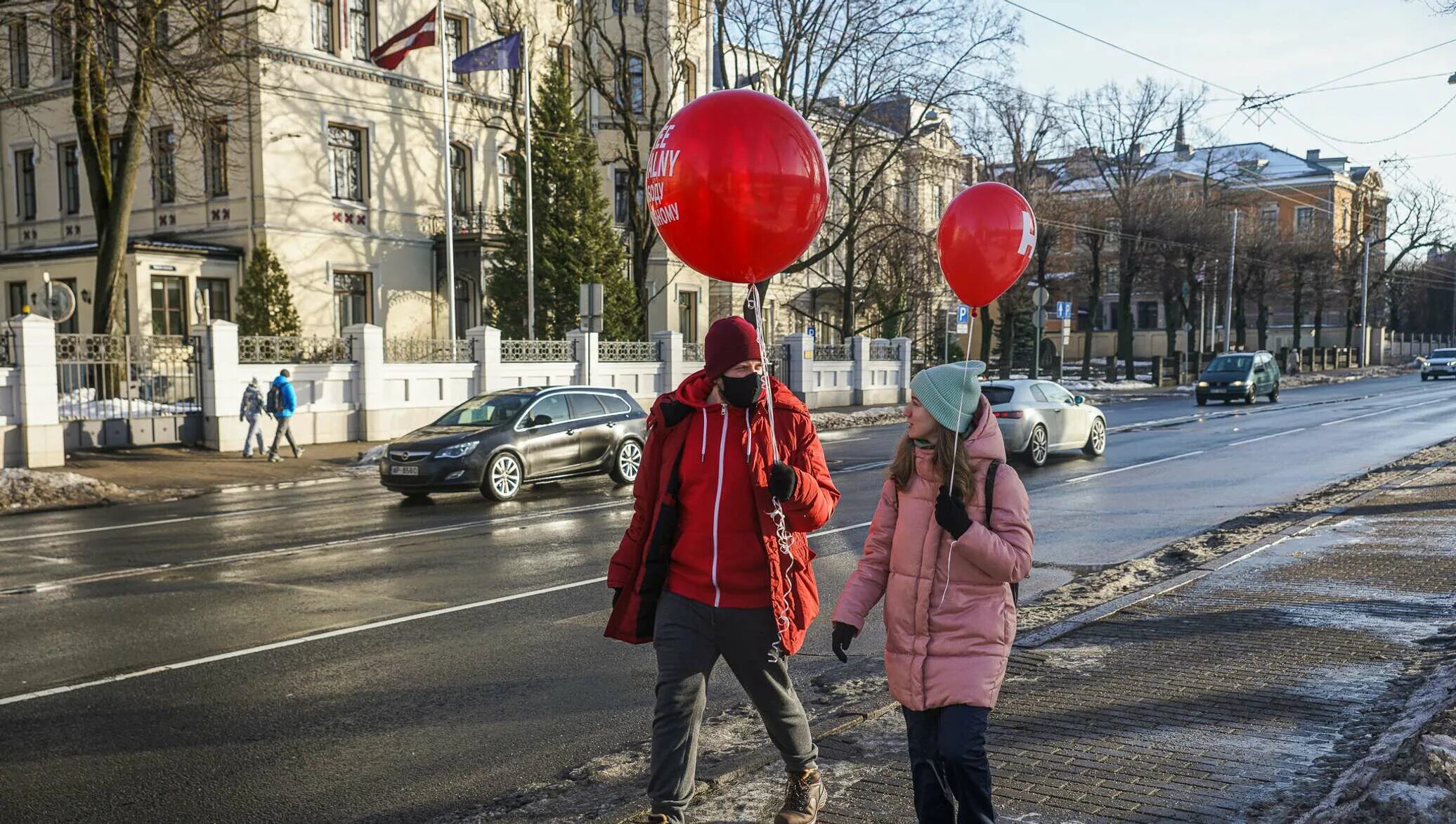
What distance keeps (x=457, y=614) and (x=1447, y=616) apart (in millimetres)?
6445

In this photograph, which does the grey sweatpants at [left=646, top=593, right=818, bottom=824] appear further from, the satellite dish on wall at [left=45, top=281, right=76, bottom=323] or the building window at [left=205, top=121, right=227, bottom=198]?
the building window at [left=205, top=121, right=227, bottom=198]

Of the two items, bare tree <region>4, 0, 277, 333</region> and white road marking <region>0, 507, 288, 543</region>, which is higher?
bare tree <region>4, 0, 277, 333</region>

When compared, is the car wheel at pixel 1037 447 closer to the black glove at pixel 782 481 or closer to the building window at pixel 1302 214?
the black glove at pixel 782 481

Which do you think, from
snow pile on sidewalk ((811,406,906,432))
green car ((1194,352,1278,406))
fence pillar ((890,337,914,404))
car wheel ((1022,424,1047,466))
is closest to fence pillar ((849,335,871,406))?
fence pillar ((890,337,914,404))

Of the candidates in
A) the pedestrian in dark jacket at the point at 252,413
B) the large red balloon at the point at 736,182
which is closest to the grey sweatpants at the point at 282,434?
the pedestrian in dark jacket at the point at 252,413

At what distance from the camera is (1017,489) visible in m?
3.87

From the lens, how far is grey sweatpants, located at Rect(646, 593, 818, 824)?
4125 millimetres

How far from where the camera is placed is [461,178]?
3772 centimetres

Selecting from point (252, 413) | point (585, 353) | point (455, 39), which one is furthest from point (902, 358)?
point (252, 413)

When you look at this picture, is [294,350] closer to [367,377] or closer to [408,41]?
[367,377]

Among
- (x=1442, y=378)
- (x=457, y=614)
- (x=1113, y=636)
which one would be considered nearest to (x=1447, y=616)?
(x=1113, y=636)

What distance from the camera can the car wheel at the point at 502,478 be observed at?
15.4 metres

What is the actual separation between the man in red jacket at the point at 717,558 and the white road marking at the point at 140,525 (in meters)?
11.1

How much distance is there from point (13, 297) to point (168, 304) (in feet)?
24.5
